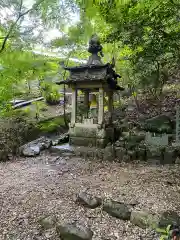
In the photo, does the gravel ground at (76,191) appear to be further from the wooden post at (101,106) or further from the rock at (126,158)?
the wooden post at (101,106)

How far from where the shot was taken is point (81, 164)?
549 cm

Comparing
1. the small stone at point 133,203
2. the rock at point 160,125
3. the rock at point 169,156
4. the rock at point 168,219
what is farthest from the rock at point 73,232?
the rock at point 160,125

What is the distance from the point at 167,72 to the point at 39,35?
594 cm

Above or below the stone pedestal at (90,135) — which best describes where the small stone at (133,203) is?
below

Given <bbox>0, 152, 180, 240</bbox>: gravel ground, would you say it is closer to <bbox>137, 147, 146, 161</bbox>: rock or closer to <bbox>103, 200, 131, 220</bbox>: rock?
<bbox>103, 200, 131, 220</bbox>: rock

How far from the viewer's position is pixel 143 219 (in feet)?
9.47

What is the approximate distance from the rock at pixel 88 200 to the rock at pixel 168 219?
3.23ft

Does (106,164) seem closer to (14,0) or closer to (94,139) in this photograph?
(94,139)

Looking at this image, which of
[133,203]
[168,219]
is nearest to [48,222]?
[133,203]

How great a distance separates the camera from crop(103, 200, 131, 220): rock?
10.1 ft

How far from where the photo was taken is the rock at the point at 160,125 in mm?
6758

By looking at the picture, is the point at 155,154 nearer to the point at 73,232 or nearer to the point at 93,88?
the point at 93,88

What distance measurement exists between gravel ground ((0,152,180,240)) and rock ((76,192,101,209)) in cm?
9

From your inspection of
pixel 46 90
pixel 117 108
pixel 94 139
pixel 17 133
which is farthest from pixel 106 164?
pixel 46 90
